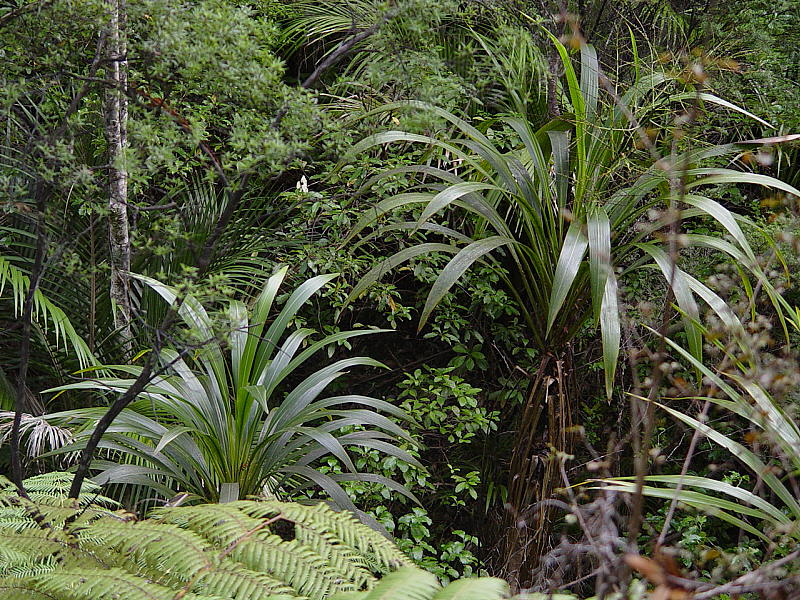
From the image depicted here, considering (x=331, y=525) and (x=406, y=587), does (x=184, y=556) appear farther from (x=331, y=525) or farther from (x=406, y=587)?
(x=406, y=587)

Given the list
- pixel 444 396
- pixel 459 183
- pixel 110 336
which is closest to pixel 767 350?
pixel 444 396

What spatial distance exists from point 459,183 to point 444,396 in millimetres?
893

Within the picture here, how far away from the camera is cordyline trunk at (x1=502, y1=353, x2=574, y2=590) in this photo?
100 inches

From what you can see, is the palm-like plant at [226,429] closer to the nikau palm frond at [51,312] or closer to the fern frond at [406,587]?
the nikau palm frond at [51,312]

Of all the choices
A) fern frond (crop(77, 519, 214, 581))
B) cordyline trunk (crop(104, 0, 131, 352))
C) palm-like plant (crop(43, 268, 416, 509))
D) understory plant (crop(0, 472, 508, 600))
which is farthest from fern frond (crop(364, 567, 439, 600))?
cordyline trunk (crop(104, 0, 131, 352))

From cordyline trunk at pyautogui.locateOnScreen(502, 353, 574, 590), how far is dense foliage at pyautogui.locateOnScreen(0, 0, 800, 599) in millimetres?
14

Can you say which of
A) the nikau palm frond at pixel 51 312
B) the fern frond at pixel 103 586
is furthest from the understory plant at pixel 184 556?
the nikau palm frond at pixel 51 312

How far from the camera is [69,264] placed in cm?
162

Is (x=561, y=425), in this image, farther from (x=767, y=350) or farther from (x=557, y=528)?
(x=767, y=350)

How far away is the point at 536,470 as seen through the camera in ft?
8.79

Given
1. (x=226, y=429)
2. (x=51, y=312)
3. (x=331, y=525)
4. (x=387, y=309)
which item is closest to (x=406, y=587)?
(x=331, y=525)

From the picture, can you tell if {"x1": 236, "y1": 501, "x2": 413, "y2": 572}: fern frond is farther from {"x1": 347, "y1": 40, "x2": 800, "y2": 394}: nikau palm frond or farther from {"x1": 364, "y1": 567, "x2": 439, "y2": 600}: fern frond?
{"x1": 347, "y1": 40, "x2": 800, "y2": 394}: nikau palm frond

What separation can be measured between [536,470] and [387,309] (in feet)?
3.55

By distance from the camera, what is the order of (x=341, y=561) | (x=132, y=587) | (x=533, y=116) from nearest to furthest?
(x=132, y=587) < (x=341, y=561) < (x=533, y=116)
